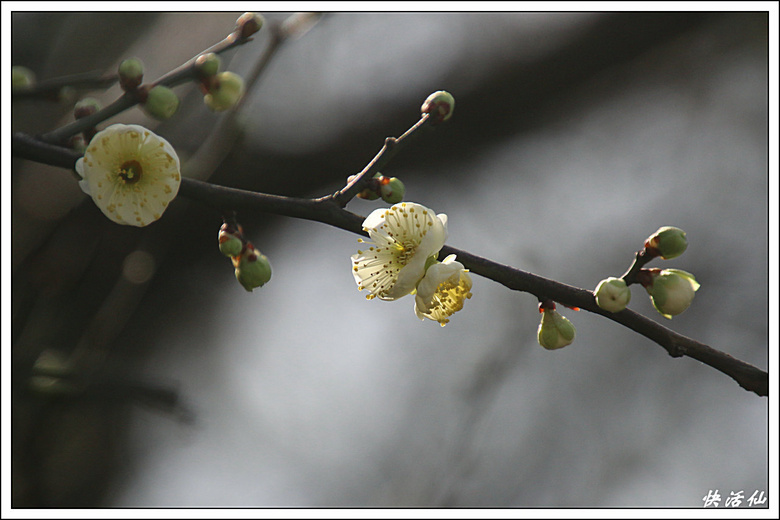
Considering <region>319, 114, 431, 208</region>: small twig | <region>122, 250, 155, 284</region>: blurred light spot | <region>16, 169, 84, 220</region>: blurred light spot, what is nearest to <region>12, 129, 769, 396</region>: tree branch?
<region>319, 114, 431, 208</region>: small twig

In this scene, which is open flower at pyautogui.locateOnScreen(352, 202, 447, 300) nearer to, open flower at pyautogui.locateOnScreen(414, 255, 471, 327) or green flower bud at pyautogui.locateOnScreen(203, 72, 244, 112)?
open flower at pyautogui.locateOnScreen(414, 255, 471, 327)

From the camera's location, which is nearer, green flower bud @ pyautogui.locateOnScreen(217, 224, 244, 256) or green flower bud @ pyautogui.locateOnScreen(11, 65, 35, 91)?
green flower bud @ pyautogui.locateOnScreen(217, 224, 244, 256)

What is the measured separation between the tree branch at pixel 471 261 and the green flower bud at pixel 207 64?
265 mm

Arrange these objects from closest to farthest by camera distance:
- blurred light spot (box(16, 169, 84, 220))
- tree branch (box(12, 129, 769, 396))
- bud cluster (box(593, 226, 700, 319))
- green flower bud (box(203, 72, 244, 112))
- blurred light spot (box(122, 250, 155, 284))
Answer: tree branch (box(12, 129, 769, 396)), bud cluster (box(593, 226, 700, 319)), green flower bud (box(203, 72, 244, 112)), blurred light spot (box(122, 250, 155, 284)), blurred light spot (box(16, 169, 84, 220))

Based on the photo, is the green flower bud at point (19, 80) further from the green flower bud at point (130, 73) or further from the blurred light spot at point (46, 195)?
the blurred light spot at point (46, 195)

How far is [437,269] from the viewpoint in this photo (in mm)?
990

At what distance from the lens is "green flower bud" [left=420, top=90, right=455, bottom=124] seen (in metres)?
1.01

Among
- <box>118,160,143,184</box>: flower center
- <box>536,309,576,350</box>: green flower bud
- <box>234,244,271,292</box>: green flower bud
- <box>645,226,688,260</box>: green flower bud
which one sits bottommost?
<box>536,309,576,350</box>: green flower bud

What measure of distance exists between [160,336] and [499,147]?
223cm

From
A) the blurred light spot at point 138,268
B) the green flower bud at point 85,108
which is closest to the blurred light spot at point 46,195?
the blurred light spot at point 138,268

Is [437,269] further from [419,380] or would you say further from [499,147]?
[419,380]

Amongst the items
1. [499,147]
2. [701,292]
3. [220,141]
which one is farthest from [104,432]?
[701,292]

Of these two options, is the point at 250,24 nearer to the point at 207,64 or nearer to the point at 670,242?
the point at 207,64

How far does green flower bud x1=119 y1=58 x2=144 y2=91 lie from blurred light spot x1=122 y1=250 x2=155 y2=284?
2.76 feet
